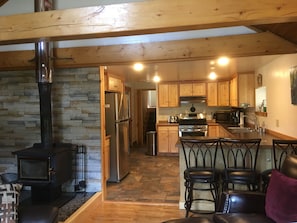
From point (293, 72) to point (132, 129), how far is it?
6.60 m

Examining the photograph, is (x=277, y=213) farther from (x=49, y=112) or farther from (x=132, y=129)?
(x=132, y=129)

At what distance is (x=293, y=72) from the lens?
3.66 meters

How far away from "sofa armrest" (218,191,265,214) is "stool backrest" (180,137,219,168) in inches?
36.8

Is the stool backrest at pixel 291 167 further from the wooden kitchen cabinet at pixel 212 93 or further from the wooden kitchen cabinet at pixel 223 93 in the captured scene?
the wooden kitchen cabinet at pixel 212 93

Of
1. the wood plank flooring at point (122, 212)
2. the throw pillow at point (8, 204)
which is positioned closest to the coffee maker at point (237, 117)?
the wood plank flooring at point (122, 212)

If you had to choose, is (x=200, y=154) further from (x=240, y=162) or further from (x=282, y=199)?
(x=282, y=199)

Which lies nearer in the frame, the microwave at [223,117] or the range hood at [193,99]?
the microwave at [223,117]

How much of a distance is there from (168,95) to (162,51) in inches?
168

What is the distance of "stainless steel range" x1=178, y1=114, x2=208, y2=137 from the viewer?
23.9 ft

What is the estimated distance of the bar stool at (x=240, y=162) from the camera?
3.28 meters

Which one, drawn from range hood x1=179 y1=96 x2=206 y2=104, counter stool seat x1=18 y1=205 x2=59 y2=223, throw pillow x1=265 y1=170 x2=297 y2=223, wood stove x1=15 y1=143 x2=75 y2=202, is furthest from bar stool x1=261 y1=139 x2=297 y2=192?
range hood x1=179 y1=96 x2=206 y2=104

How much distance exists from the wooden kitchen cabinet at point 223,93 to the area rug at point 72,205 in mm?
4781

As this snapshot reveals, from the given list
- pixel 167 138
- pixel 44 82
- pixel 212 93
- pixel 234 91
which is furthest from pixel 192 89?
pixel 44 82

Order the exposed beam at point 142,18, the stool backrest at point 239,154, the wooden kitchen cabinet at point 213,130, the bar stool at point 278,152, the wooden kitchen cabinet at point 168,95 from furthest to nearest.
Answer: the wooden kitchen cabinet at point 168,95
the wooden kitchen cabinet at point 213,130
the stool backrest at point 239,154
the bar stool at point 278,152
the exposed beam at point 142,18
